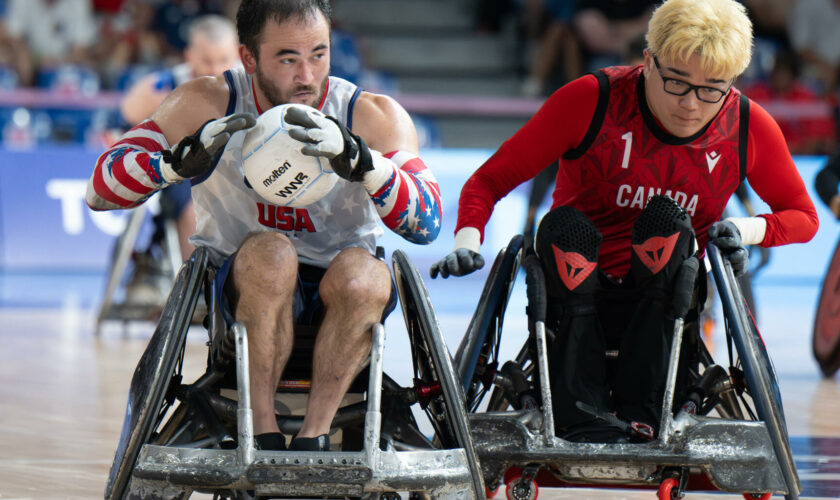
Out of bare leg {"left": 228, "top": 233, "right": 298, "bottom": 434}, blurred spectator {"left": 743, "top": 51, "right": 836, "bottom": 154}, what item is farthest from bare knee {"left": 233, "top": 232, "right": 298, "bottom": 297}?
blurred spectator {"left": 743, "top": 51, "right": 836, "bottom": 154}

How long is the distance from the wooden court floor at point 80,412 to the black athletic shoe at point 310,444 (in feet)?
2.91

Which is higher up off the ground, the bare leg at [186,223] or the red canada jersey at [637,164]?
the red canada jersey at [637,164]

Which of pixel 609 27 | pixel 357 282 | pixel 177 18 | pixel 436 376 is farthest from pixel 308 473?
pixel 177 18

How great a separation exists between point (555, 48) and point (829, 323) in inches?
296

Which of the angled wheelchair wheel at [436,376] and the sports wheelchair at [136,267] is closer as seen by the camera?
the angled wheelchair wheel at [436,376]

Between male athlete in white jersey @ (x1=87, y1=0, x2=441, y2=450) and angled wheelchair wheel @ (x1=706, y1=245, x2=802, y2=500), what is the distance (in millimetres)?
741

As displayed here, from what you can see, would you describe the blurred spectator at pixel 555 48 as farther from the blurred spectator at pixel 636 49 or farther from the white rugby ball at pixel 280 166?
the white rugby ball at pixel 280 166

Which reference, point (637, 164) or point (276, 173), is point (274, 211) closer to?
point (276, 173)

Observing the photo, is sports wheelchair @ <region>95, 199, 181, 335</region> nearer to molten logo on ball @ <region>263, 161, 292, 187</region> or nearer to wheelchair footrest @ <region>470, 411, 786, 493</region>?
molten logo on ball @ <region>263, 161, 292, 187</region>

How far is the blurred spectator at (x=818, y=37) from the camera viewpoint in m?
12.6

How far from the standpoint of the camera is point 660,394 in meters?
3.10

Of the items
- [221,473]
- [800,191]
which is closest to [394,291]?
[221,473]

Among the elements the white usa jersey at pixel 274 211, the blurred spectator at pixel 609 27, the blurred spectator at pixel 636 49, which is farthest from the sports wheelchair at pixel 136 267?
the blurred spectator at pixel 609 27

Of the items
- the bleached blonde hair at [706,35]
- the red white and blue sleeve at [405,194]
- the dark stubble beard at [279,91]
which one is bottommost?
the red white and blue sleeve at [405,194]
